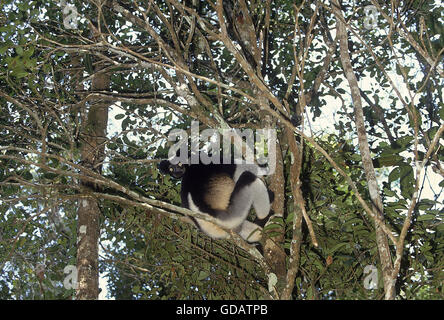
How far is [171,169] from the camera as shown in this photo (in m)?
4.47

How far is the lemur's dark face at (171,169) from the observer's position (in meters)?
4.47

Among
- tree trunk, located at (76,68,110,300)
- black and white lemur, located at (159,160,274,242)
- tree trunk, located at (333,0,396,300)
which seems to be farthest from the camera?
black and white lemur, located at (159,160,274,242)

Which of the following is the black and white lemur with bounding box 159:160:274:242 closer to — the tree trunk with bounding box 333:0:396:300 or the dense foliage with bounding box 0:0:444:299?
the dense foliage with bounding box 0:0:444:299

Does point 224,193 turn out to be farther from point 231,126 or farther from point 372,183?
point 372,183

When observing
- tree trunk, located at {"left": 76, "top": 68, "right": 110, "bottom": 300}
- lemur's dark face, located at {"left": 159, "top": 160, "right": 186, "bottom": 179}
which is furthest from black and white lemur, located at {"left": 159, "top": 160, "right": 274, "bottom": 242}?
tree trunk, located at {"left": 76, "top": 68, "right": 110, "bottom": 300}

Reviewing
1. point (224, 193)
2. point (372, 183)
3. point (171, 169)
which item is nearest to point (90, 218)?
point (171, 169)

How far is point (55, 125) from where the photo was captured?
509cm

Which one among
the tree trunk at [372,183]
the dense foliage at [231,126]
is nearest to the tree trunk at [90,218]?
the dense foliage at [231,126]

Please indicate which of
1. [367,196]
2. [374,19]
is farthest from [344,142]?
[374,19]

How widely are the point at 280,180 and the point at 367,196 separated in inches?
27.0

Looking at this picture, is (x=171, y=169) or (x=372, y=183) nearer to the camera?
(x=372, y=183)

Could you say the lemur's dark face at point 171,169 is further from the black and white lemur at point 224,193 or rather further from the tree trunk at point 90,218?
the tree trunk at point 90,218

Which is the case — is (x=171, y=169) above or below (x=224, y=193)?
above

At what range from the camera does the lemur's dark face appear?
4.47 m
